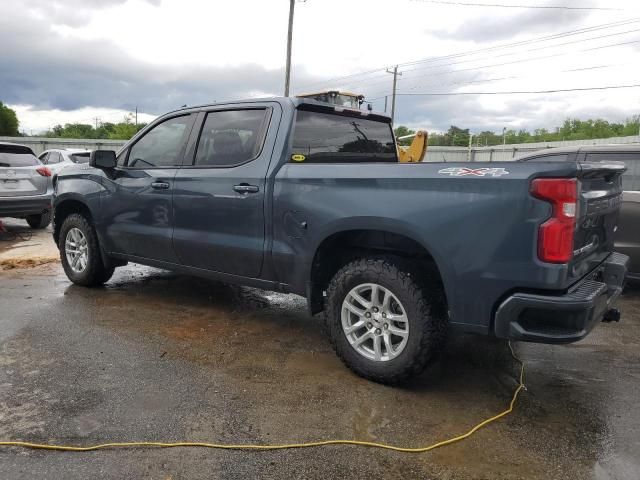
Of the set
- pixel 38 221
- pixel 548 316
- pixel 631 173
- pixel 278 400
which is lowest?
pixel 278 400

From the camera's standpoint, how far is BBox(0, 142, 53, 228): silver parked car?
29.4 feet

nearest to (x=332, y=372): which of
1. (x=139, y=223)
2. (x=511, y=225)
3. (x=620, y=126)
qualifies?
(x=511, y=225)

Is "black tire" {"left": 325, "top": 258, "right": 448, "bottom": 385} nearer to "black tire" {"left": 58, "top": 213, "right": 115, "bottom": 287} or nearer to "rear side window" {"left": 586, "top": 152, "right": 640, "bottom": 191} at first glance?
"black tire" {"left": 58, "top": 213, "right": 115, "bottom": 287}

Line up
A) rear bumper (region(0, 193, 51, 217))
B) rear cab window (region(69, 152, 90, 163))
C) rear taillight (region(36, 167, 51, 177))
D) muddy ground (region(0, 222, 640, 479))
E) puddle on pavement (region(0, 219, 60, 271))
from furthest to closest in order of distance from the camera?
rear cab window (region(69, 152, 90, 163))
rear taillight (region(36, 167, 51, 177))
rear bumper (region(0, 193, 51, 217))
puddle on pavement (region(0, 219, 60, 271))
muddy ground (region(0, 222, 640, 479))

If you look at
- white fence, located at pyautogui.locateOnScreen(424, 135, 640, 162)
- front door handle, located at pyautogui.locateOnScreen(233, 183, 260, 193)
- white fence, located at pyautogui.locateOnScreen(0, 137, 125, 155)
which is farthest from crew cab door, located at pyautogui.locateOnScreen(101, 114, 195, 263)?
white fence, located at pyautogui.locateOnScreen(0, 137, 125, 155)

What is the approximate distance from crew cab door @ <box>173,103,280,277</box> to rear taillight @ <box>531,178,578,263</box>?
6.51ft

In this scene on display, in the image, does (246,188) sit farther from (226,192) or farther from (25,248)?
(25,248)

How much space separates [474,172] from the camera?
9.74 ft

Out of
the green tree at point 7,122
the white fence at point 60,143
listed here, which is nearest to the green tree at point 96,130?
the green tree at point 7,122

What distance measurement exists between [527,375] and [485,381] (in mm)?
353

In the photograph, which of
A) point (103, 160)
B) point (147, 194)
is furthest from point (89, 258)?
point (147, 194)

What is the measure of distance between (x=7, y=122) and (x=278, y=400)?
87693 mm

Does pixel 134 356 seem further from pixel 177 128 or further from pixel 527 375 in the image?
pixel 527 375

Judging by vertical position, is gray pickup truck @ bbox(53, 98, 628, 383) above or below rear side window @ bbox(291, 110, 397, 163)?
below
